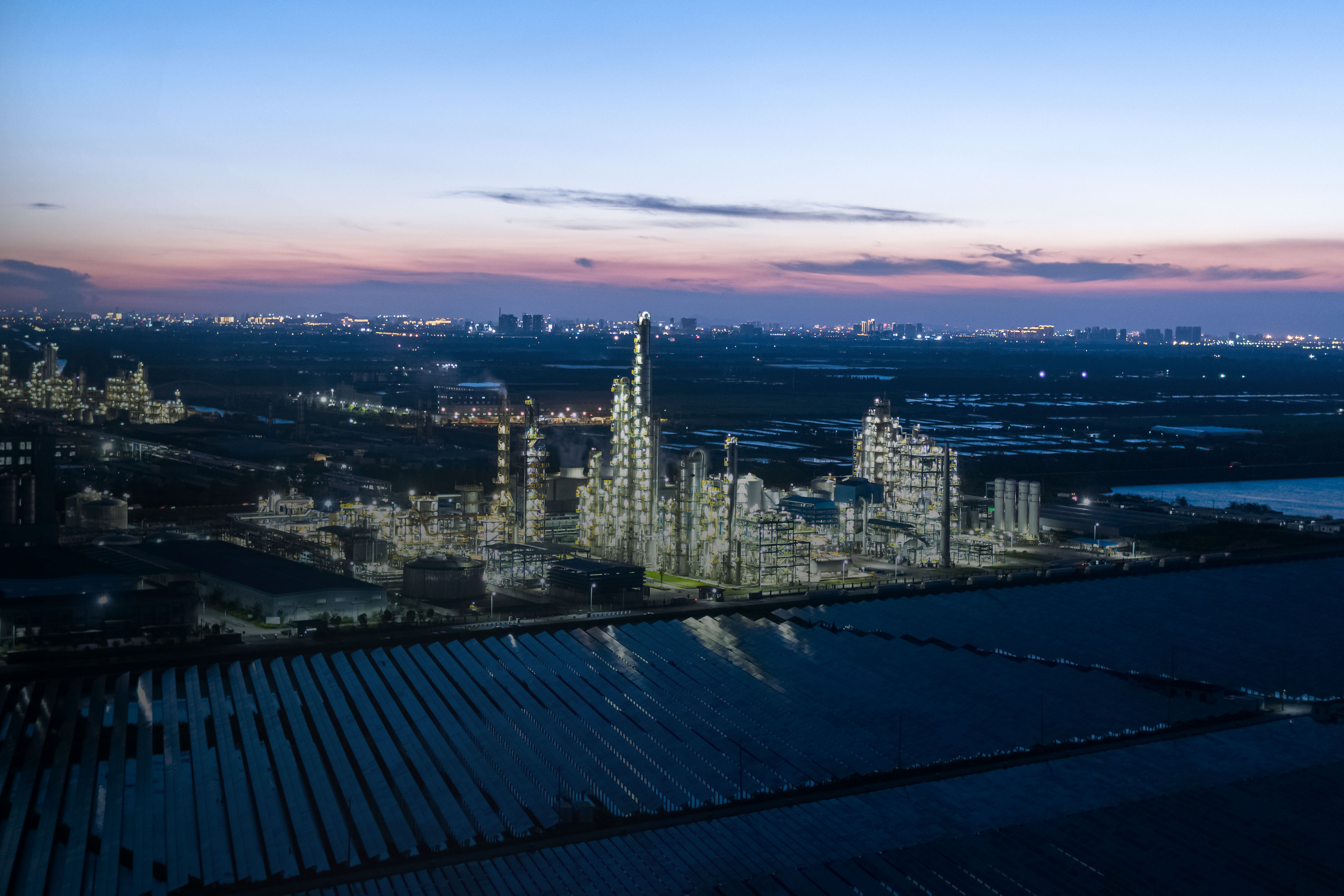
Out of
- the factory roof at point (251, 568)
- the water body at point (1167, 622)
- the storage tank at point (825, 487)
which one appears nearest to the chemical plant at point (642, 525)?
the factory roof at point (251, 568)

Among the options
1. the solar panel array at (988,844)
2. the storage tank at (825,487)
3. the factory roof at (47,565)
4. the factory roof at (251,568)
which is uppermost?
the storage tank at (825,487)

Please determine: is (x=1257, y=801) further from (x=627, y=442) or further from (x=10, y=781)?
(x=627, y=442)

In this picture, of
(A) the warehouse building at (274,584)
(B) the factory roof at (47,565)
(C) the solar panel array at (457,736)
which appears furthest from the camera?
(B) the factory roof at (47,565)

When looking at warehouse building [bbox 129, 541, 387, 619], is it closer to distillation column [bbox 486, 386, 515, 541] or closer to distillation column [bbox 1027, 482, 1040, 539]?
distillation column [bbox 486, 386, 515, 541]

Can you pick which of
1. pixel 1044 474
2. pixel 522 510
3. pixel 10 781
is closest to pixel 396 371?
pixel 1044 474

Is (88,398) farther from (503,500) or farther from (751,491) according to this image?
(751,491)

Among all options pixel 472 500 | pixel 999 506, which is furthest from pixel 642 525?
pixel 999 506

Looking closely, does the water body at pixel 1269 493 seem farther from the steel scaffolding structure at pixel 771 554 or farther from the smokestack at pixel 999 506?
the steel scaffolding structure at pixel 771 554
